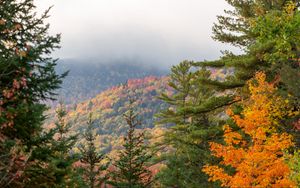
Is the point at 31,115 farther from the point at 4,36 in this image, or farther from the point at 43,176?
the point at 4,36

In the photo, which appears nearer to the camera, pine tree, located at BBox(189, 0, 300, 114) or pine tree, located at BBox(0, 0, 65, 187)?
pine tree, located at BBox(0, 0, 65, 187)

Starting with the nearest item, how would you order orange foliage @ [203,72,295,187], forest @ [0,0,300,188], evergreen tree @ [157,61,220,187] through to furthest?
forest @ [0,0,300,188] → orange foliage @ [203,72,295,187] → evergreen tree @ [157,61,220,187]

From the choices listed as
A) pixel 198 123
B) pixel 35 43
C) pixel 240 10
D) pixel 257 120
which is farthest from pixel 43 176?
pixel 198 123

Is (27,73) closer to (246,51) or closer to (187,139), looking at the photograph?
(246,51)

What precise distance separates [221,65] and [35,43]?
15221 mm

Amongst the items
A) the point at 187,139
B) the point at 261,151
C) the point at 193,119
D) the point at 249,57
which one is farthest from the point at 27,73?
the point at 193,119

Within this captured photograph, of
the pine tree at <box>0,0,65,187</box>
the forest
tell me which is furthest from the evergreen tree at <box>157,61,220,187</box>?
the pine tree at <box>0,0,65,187</box>

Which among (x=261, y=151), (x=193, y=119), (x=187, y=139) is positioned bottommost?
(x=261, y=151)

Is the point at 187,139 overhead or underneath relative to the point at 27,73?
overhead

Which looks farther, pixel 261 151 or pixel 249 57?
pixel 249 57

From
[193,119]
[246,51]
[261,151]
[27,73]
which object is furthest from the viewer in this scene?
[193,119]

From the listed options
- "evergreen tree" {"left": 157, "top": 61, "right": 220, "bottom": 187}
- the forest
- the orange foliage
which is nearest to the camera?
the forest

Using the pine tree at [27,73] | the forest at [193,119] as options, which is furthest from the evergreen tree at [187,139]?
the pine tree at [27,73]

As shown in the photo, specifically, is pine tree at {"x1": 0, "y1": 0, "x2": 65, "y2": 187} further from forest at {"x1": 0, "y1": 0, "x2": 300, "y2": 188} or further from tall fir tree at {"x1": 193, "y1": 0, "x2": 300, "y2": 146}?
tall fir tree at {"x1": 193, "y1": 0, "x2": 300, "y2": 146}
